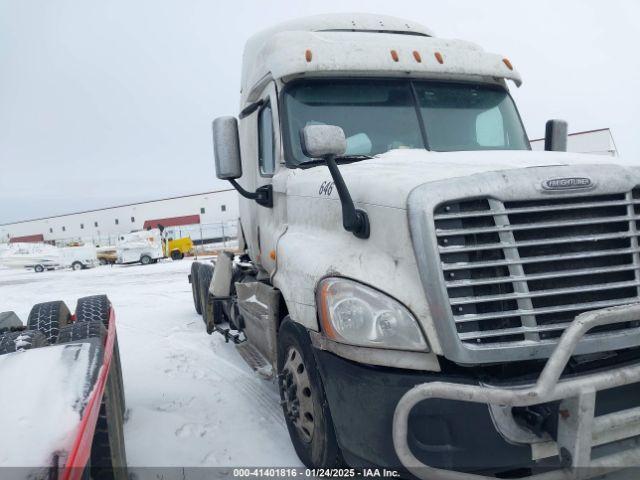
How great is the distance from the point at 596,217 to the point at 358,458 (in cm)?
169

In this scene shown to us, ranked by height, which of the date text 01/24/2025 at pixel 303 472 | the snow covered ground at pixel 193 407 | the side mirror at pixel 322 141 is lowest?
the snow covered ground at pixel 193 407

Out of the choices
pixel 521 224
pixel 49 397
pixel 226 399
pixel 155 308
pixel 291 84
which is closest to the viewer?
pixel 49 397

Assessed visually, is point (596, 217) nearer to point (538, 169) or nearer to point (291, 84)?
point (538, 169)

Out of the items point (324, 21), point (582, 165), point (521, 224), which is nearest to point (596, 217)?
point (582, 165)

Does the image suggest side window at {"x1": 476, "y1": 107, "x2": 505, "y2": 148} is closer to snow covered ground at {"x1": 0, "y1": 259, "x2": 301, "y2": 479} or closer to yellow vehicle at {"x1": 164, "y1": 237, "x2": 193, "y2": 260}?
snow covered ground at {"x1": 0, "y1": 259, "x2": 301, "y2": 479}

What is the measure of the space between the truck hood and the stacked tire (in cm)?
166

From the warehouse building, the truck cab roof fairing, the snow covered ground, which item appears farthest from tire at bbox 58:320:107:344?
the warehouse building

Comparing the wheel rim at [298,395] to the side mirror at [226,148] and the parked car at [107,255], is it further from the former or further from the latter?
the parked car at [107,255]

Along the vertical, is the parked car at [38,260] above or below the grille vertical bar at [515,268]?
below

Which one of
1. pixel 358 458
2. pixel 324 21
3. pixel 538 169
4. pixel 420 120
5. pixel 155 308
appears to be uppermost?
pixel 324 21

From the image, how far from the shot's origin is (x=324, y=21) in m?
4.56

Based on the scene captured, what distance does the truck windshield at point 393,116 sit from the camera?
357 centimetres

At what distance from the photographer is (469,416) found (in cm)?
206

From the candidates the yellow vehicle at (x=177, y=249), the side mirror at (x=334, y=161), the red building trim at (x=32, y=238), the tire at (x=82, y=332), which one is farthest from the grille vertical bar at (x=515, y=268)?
the red building trim at (x=32, y=238)
